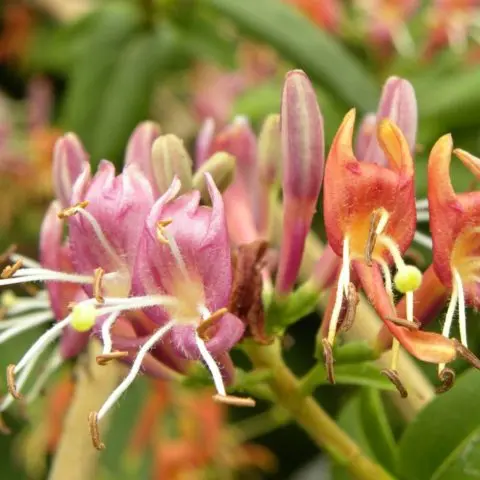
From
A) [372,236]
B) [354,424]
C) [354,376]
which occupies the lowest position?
[354,424]

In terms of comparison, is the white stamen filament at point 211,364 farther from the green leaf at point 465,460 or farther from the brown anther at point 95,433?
the green leaf at point 465,460

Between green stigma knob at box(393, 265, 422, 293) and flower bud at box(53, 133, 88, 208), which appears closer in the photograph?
green stigma knob at box(393, 265, 422, 293)

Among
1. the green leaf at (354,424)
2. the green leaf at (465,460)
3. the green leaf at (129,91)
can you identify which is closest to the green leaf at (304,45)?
the green leaf at (129,91)

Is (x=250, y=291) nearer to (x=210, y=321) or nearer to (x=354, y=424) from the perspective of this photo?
(x=210, y=321)

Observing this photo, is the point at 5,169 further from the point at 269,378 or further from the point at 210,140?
the point at 269,378

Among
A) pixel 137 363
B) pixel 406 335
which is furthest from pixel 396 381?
pixel 137 363

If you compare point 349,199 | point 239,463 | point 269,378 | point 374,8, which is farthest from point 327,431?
point 374,8

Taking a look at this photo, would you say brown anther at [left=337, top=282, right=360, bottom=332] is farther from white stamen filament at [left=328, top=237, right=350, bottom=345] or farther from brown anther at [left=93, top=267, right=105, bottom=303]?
brown anther at [left=93, top=267, right=105, bottom=303]

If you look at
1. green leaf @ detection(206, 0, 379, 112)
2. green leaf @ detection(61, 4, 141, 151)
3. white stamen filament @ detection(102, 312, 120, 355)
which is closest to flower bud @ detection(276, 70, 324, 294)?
white stamen filament @ detection(102, 312, 120, 355)
